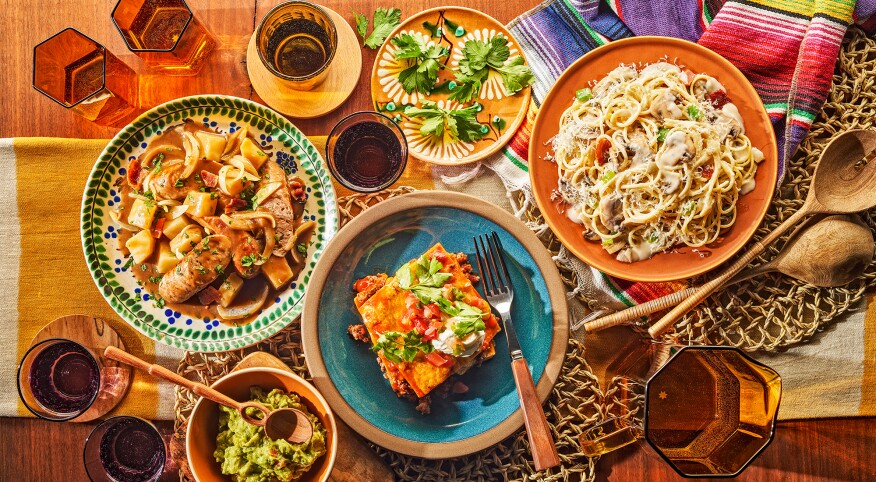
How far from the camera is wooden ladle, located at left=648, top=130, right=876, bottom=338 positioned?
137 inches

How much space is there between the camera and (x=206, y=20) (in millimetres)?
3873

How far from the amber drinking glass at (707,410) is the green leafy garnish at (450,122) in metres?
1.68

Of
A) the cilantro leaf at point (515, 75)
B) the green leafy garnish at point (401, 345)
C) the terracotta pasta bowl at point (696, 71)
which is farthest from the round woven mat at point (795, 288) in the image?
the cilantro leaf at point (515, 75)

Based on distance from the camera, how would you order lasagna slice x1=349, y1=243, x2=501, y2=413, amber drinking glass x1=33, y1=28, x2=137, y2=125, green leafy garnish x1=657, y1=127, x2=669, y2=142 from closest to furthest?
lasagna slice x1=349, y1=243, x2=501, y2=413 < green leafy garnish x1=657, y1=127, x2=669, y2=142 < amber drinking glass x1=33, y1=28, x2=137, y2=125

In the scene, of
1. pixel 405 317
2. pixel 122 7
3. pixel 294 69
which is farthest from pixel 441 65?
pixel 122 7

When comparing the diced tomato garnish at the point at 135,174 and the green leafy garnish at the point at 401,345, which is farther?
the diced tomato garnish at the point at 135,174

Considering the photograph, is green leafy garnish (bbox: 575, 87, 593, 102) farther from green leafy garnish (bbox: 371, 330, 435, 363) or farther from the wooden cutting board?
the wooden cutting board

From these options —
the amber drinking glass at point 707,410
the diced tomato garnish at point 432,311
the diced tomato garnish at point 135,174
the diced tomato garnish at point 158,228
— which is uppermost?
the diced tomato garnish at point 135,174

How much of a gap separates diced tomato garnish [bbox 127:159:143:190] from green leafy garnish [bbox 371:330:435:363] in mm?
1698

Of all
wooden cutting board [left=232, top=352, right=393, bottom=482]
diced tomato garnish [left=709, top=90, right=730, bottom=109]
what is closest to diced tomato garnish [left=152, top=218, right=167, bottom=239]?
wooden cutting board [left=232, top=352, right=393, bottom=482]

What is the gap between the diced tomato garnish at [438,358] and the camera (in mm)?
3330

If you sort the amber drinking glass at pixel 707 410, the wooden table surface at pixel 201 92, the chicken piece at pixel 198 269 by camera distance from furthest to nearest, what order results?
the wooden table surface at pixel 201 92 → the chicken piece at pixel 198 269 → the amber drinking glass at pixel 707 410

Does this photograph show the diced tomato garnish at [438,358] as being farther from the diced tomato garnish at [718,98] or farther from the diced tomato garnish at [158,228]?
the diced tomato garnish at [718,98]

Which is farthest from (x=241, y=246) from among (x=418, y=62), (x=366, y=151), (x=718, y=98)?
(x=718, y=98)
